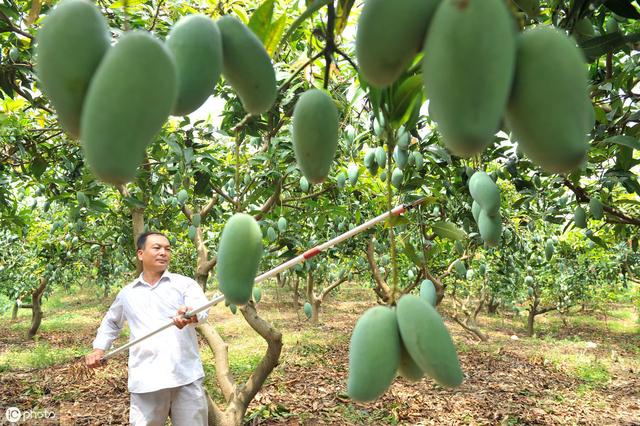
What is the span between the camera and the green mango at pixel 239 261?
562mm

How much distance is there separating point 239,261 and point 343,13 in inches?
11.7

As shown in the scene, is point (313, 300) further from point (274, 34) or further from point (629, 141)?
point (274, 34)

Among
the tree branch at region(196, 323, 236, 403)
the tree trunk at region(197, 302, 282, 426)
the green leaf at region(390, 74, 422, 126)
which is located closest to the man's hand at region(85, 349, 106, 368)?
the tree trunk at region(197, 302, 282, 426)

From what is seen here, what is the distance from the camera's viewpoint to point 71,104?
0.36 meters

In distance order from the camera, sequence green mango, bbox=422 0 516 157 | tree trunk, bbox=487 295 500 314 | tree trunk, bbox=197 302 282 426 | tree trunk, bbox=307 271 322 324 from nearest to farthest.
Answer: green mango, bbox=422 0 516 157 → tree trunk, bbox=197 302 282 426 → tree trunk, bbox=307 271 322 324 → tree trunk, bbox=487 295 500 314

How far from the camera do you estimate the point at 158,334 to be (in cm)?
301

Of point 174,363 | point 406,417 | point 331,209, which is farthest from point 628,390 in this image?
point 174,363

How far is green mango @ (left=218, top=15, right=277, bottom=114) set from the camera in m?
0.47

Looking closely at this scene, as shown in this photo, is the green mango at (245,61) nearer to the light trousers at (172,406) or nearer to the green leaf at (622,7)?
→ the green leaf at (622,7)

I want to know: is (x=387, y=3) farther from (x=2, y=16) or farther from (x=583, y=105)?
(x=2, y=16)

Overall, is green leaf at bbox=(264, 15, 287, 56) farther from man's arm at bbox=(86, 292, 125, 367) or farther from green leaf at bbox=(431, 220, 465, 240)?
man's arm at bbox=(86, 292, 125, 367)

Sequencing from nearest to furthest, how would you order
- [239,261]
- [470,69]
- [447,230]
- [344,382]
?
[470,69] < [239,261] < [447,230] < [344,382]

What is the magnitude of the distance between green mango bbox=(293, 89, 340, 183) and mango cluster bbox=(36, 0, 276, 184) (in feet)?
0.41

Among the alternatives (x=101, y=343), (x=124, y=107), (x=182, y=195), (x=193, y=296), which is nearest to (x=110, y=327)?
(x=101, y=343)
